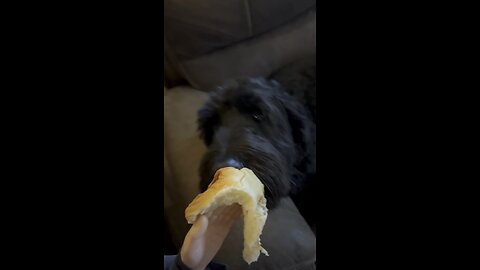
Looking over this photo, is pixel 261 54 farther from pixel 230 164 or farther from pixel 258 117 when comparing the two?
pixel 230 164

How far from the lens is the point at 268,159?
957 millimetres

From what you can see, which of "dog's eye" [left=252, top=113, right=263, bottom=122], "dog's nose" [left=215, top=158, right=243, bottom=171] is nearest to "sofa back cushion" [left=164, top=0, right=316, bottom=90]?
"dog's eye" [left=252, top=113, right=263, bottom=122]

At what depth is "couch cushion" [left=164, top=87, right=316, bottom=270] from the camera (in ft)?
3.60

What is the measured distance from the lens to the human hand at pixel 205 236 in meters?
0.74

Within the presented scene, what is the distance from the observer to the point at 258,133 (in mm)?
1021

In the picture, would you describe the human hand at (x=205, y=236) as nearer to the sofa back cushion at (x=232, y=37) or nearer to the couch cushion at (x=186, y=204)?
the couch cushion at (x=186, y=204)

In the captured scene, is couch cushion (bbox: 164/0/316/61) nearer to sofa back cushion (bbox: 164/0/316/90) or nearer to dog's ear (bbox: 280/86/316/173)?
sofa back cushion (bbox: 164/0/316/90)

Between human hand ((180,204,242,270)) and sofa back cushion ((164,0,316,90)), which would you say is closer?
human hand ((180,204,242,270))

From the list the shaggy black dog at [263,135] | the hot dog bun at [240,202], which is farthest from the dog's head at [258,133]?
the hot dog bun at [240,202]

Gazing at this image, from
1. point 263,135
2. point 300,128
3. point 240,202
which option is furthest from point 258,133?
point 240,202

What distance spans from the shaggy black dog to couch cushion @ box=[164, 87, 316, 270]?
0.10 metres

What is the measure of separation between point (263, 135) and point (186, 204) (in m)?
0.36
